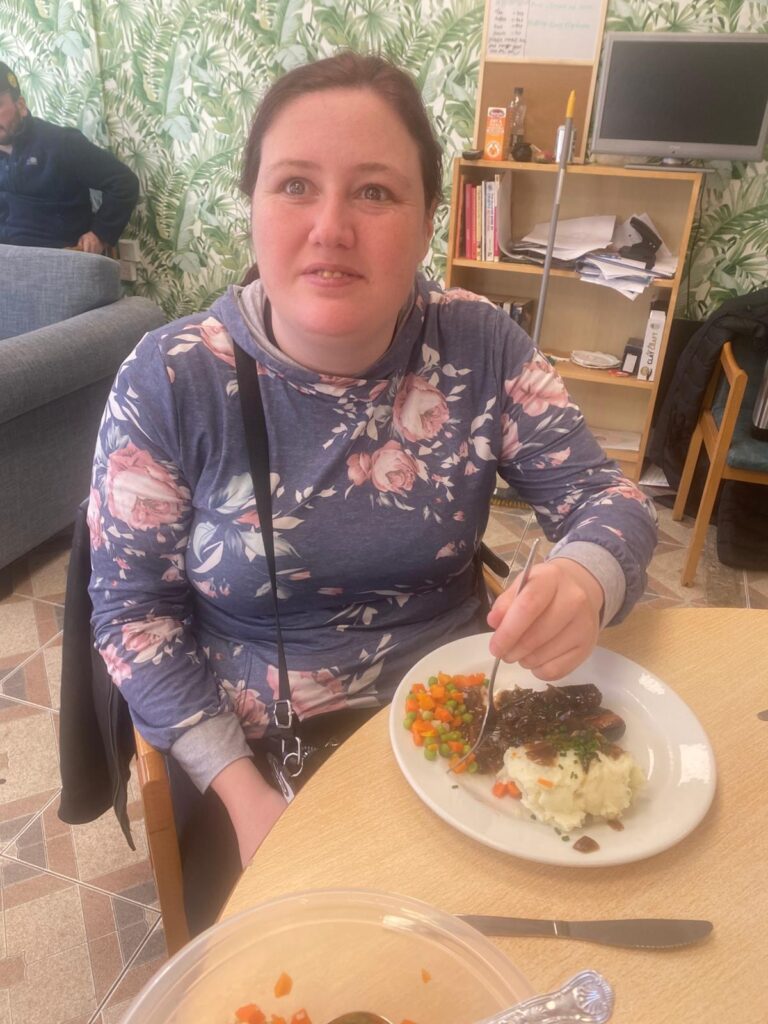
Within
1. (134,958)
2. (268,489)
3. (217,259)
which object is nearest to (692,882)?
(268,489)

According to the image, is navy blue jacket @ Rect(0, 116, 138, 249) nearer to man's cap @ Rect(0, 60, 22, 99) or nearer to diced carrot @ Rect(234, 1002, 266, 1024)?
man's cap @ Rect(0, 60, 22, 99)

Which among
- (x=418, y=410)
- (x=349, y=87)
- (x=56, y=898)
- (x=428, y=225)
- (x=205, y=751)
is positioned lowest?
(x=56, y=898)

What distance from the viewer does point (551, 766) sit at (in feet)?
2.26

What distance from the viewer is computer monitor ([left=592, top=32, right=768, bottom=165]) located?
8.11ft

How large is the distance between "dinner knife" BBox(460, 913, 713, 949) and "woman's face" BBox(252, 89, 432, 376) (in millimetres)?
630

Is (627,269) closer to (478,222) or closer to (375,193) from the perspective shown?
(478,222)

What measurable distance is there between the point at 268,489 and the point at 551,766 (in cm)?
46

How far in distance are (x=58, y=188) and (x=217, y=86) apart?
2.72 feet

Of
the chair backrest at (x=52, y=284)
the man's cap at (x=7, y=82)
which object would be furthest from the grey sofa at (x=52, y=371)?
the man's cap at (x=7, y=82)

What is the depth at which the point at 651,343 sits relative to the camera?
9.35 ft

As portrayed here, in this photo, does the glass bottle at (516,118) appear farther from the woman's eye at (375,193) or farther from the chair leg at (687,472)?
the woman's eye at (375,193)

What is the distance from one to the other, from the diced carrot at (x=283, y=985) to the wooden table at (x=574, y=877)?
0.09m

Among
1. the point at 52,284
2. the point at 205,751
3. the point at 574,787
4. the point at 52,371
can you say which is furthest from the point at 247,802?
the point at 52,284

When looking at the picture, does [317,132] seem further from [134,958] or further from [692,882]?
[134,958]
